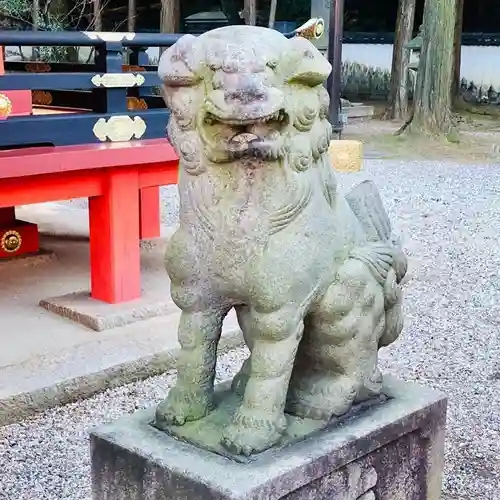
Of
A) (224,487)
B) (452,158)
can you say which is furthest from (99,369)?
(452,158)

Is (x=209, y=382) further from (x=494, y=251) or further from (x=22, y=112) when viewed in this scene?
(x=494, y=251)

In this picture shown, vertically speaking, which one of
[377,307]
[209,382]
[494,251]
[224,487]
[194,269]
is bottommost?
[494,251]

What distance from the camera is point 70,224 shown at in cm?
575

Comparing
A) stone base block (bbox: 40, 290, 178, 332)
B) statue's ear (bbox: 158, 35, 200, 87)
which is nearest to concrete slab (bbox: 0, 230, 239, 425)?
stone base block (bbox: 40, 290, 178, 332)

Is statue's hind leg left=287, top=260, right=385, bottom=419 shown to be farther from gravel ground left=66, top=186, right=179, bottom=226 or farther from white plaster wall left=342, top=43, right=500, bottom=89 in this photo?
white plaster wall left=342, top=43, right=500, bottom=89

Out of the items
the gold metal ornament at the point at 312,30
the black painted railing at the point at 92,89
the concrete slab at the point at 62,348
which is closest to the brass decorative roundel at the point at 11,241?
the concrete slab at the point at 62,348

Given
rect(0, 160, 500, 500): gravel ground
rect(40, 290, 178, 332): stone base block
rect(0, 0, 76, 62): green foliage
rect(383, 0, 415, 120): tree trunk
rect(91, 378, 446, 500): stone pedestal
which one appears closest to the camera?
rect(91, 378, 446, 500): stone pedestal

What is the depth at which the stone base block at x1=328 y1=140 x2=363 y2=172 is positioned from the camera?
834cm

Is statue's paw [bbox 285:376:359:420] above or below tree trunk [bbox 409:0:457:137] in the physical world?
below

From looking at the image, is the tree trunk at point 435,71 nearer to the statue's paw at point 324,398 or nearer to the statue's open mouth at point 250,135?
the statue's paw at point 324,398

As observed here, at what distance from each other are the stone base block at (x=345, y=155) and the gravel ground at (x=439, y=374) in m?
1.64

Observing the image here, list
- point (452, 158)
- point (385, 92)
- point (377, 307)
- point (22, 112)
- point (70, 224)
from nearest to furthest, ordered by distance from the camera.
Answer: point (377, 307) → point (22, 112) → point (70, 224) → point (452, 158) → point (385, 92)

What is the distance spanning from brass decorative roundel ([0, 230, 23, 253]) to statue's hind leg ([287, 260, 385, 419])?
3195mm

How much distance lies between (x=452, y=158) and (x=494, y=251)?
469 cm
